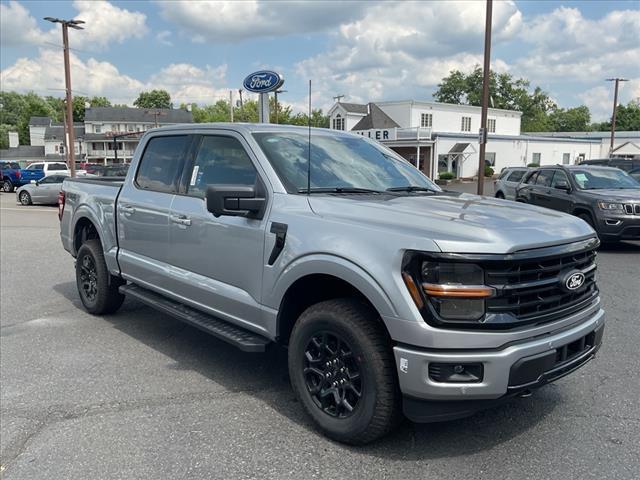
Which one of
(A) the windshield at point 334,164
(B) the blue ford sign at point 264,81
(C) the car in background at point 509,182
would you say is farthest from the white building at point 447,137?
(A) the windshield at point 334,164

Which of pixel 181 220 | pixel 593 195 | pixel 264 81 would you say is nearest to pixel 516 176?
pixel 593 195

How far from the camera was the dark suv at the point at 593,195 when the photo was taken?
992 centimetres

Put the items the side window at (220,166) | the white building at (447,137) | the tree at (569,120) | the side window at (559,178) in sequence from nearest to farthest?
the side window at (220,166)
the side window at (559,178)
the white building at (447,137)
the tree at (569,120)

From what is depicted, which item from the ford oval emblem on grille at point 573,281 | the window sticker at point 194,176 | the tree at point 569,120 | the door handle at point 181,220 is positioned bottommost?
the ford oval emblem on grille at point 573,281

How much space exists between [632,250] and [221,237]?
947 centimetres

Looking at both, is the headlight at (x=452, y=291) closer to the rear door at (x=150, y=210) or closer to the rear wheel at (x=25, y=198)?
Result: the rear door at (x=150, y=210)

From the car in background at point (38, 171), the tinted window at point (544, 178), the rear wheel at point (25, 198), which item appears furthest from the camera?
the car in background at point (38, 171)

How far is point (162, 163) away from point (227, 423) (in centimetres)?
248

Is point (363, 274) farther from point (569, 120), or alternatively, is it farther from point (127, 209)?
point (569, 120)

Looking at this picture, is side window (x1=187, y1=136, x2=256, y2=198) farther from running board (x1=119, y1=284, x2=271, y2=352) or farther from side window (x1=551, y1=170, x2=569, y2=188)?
side window (x1=551, y1=170, x2=569, y2=188)

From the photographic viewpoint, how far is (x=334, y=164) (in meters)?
4.12

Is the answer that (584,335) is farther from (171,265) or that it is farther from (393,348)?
(171,265)

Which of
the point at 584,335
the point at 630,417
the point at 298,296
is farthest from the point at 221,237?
the point at 630,417

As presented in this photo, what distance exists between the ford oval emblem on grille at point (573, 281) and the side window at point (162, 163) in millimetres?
3107
